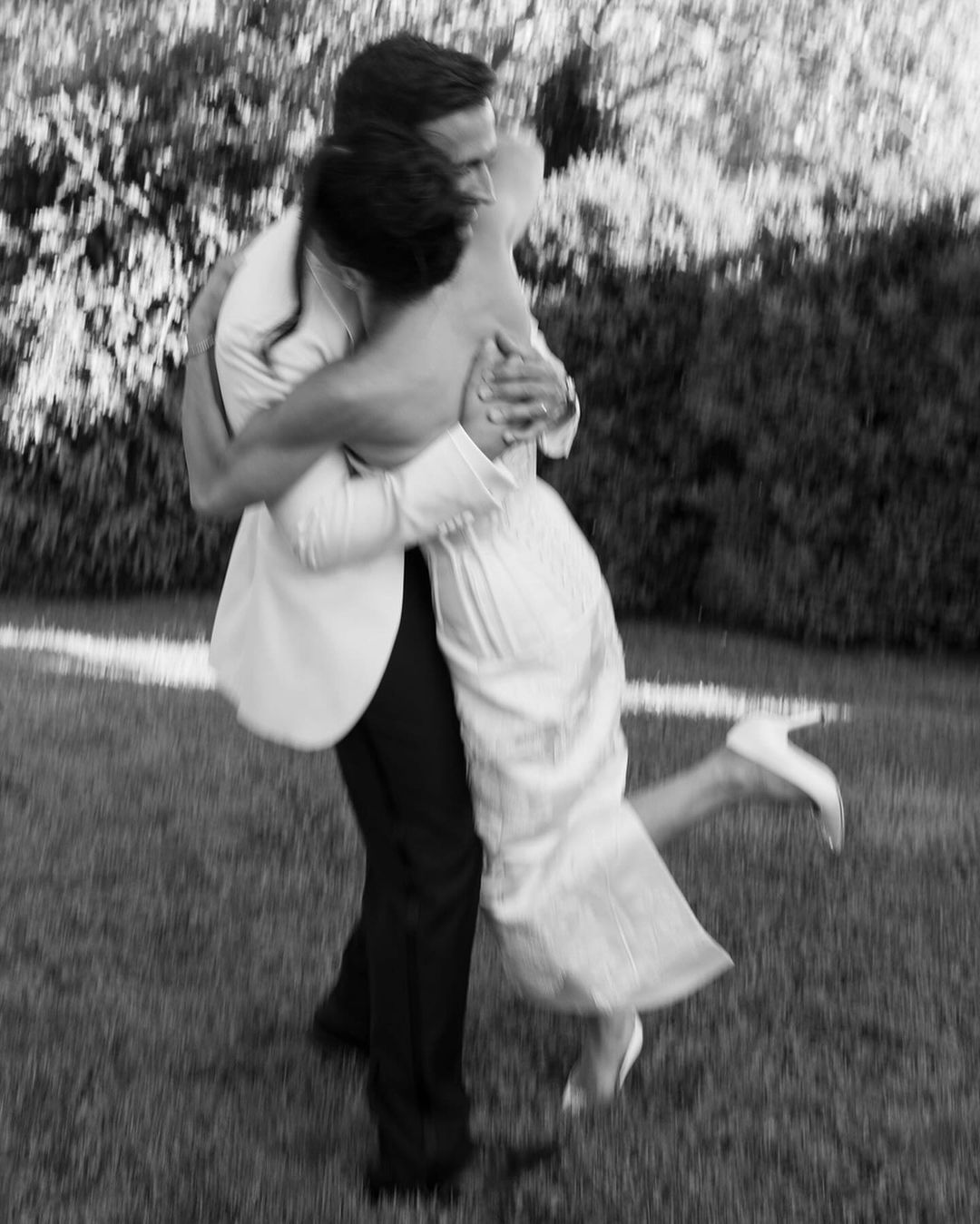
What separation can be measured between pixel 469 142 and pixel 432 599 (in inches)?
28.6

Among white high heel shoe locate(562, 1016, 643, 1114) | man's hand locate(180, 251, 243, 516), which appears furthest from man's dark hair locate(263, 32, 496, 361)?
white high heel shoe locate(562, 1016, 643, 1114)

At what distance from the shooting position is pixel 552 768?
7.53 feet

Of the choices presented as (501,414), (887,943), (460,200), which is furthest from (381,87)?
(887,943)

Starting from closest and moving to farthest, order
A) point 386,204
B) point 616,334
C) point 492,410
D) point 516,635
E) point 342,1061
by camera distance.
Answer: point 386,204
point 492,410
point 516,635
point 342,1061
point 616,334

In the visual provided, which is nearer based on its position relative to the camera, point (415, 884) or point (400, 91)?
point (400, 91)

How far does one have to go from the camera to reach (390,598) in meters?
2.14

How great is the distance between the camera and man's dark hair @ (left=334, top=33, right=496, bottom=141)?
1.94m

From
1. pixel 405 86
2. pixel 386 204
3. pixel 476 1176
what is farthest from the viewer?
pixel 476 1176

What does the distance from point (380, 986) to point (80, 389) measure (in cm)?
651

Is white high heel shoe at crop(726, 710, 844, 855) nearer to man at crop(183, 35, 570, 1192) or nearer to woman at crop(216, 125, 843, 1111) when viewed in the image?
woman at crop(216, 125, 843, 1111)

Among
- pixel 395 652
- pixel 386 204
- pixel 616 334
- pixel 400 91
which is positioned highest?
pixel 400 91

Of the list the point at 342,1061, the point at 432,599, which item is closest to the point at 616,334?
the point at 342,1061

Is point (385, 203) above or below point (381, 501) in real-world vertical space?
above

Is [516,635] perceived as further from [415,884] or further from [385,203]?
[385,203]
